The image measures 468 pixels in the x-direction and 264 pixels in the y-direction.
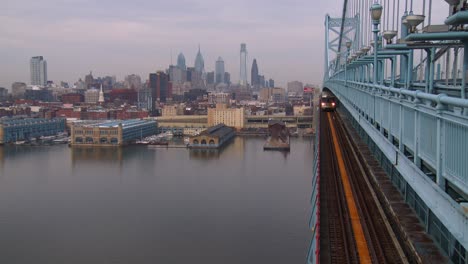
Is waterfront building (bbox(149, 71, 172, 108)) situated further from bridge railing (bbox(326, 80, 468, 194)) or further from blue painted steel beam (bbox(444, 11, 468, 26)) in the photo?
blue painted steel beam (bbox(444, 11, 468, 26))

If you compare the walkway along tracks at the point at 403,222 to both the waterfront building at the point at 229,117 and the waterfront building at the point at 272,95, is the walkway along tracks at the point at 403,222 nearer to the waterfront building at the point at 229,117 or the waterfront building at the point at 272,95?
the waterfront building at the point at 229,117

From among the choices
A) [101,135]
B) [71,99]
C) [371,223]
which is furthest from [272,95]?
→ [371,223]

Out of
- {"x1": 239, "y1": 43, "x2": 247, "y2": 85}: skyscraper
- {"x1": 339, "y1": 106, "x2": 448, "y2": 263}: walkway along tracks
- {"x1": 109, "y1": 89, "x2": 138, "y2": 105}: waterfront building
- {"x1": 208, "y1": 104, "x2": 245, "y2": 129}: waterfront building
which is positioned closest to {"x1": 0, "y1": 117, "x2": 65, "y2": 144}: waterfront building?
{"x1": 208, "y1": 104, "x2": 245, "y2": 129}: waterfront building

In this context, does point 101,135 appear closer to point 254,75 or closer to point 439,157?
point 439,157

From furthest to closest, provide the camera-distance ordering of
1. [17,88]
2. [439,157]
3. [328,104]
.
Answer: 1. [17,88]
2. [328,104]
3. [439,157]

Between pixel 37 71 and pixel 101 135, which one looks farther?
pixel 37 71

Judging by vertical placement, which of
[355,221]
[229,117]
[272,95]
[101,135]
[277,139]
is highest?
[272,95]
